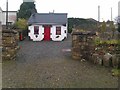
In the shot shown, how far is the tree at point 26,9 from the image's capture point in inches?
1924

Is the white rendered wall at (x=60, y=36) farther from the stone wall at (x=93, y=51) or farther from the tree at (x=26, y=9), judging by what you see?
the stone wall at (x=93, y=51)

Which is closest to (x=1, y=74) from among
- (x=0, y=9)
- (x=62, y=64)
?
(x=62, y=64)

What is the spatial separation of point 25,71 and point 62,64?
227cm

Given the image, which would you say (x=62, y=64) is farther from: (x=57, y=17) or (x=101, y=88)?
(x=57, y=17)

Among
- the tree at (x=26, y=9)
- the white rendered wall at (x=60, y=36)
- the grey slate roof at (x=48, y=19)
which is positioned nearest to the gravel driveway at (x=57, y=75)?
the white rendered wall at (x=60, y=36)

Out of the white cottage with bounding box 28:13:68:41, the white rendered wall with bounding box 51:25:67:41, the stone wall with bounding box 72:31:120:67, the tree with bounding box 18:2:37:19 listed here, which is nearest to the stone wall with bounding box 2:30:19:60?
the stone wall with bounding box 72:31:120:67

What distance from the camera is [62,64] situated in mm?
12180

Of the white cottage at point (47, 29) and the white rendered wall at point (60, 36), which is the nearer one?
the white rendered wall at point (60, 36)

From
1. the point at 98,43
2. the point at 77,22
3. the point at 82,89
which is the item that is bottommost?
the point at 82,89

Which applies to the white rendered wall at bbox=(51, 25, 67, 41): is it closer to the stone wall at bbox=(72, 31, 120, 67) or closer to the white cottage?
the white cottage

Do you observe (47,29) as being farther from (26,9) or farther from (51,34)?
(26,9)

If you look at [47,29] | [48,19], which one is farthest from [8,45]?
[48,19]

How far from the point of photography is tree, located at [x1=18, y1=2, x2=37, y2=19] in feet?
160

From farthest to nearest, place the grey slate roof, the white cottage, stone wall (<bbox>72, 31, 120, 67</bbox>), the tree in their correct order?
the tree, the grey slate roof, the white cottage, stone wall (<bbox>72, 31, 120, 67</bbox>)
